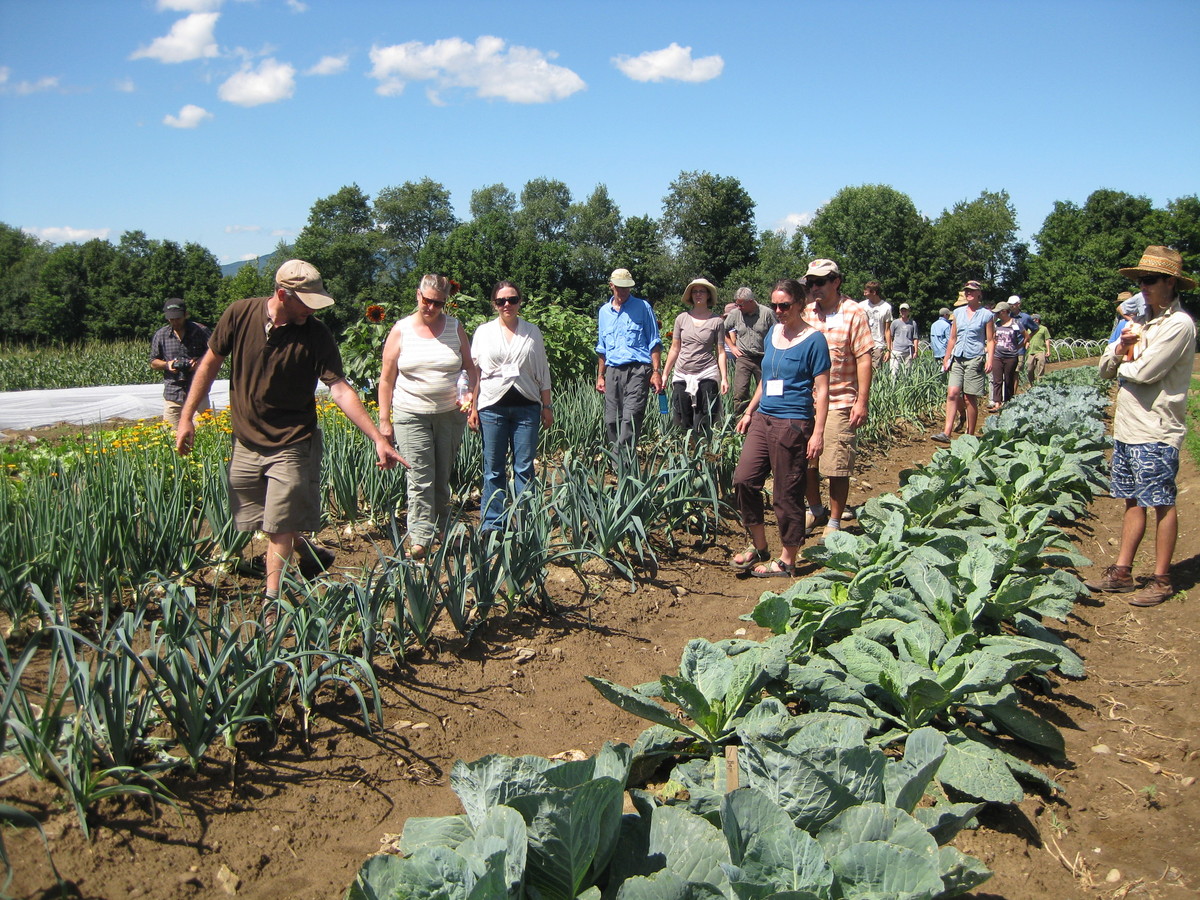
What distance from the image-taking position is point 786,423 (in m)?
4.21

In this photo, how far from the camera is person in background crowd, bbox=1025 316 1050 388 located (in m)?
13.2

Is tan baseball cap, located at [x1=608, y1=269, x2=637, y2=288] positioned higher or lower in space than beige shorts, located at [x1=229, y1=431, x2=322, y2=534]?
higher

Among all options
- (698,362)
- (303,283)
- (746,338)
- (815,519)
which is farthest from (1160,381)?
(303,283)

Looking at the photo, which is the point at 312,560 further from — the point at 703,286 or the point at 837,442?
the point at 703,286

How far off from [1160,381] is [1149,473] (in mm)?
435

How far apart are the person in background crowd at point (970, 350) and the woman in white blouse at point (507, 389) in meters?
5.13

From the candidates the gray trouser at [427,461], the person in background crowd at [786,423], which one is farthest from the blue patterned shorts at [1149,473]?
the gray trouser at [427,461]

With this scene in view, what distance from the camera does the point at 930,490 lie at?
14.4 ft

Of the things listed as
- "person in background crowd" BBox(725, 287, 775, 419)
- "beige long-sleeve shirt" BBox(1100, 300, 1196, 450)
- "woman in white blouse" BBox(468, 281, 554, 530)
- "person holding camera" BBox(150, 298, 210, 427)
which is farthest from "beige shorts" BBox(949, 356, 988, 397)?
"person holding camera" BBox(150, 298, 210, 427)

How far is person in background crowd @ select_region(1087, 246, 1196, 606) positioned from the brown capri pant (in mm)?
1464

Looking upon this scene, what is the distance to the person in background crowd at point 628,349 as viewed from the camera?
560 cm

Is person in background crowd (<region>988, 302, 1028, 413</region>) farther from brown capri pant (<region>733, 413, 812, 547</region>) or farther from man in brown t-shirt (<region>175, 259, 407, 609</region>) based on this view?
man in brown t-shirt (<region>175, 259, 407, 609</region>)

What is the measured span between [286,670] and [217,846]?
1.96ft

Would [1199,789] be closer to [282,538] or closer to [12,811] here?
[12,811]
